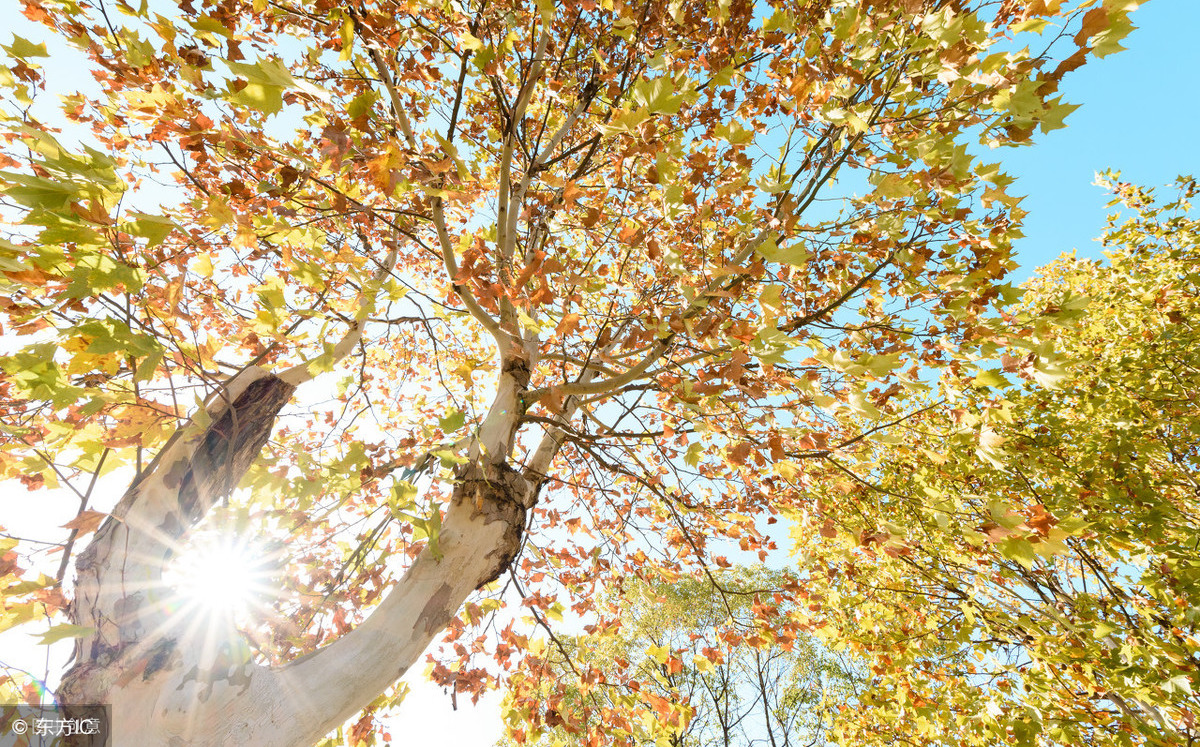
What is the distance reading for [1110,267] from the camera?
5.70m

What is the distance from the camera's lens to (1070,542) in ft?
16.8

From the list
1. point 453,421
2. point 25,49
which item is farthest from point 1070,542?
point 25,49

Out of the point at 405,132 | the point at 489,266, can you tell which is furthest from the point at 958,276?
the point at 405,132

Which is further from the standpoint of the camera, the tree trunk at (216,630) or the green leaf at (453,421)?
the green leaf at (453,421)

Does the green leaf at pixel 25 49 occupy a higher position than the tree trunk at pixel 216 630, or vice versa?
Result: the green leaf at pixel 25 49

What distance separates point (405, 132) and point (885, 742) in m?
7.20

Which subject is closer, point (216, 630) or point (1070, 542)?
point (216, 630)

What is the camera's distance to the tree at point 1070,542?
321cm

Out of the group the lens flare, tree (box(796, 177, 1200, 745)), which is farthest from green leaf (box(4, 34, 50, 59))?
tree (box(796, 177, 1200, 745))

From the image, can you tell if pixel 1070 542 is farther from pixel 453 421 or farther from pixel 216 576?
pixel 216 576

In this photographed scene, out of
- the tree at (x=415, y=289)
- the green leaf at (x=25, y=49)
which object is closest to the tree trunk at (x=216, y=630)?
the tree at (x=415, y=289)

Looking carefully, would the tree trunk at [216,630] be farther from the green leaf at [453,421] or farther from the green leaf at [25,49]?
the green leaf at [25,49]

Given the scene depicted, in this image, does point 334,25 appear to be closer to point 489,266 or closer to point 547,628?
point 489,266

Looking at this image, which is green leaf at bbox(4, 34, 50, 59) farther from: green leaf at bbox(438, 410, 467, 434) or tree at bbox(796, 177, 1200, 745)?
tree at bbox(796, 177, 1200, 745)
